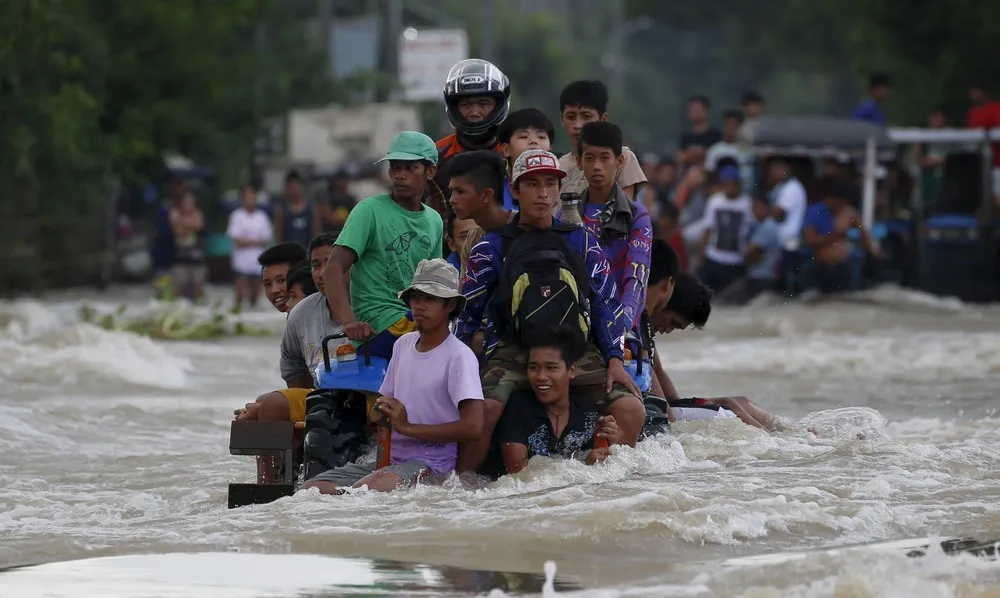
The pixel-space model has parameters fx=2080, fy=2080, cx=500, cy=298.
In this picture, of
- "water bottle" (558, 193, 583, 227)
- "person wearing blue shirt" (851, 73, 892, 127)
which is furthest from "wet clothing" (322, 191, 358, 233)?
"water bottle" (558, 193, 583, 227)

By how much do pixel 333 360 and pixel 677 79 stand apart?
98231mm

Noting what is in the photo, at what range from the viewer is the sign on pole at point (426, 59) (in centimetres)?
4862

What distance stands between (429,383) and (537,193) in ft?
3.31

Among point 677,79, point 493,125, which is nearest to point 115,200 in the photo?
point 493,125

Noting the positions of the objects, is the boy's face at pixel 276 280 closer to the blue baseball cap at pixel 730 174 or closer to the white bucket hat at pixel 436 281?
the white bucket hat at pixel 436 281

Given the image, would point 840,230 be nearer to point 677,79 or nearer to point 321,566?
point 321,566

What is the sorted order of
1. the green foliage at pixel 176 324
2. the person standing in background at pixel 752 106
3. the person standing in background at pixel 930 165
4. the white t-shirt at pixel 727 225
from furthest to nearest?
1. the person standing in background at pixel 930 165
2. the person standing in background at pixel 752 106
3. the white t-shirt at pixel 727 225
4. the green foliage at pixel 176 324

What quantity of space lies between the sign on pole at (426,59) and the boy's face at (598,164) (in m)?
38.6

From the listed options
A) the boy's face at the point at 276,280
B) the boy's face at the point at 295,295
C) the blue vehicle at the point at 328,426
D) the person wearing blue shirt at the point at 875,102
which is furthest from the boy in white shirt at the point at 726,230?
the blue vehicle at the point at 328,426

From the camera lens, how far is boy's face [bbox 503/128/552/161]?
33.1 feet

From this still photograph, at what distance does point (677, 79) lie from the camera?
350ft

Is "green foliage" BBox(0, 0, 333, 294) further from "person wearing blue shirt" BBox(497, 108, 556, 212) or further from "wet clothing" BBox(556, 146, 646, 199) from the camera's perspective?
"person wearing blue shirt" BBox(497, 108, 556, 212)

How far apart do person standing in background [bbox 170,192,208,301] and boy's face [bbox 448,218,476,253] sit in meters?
16.1

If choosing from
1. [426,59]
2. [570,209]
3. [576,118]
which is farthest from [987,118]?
[426,59]
